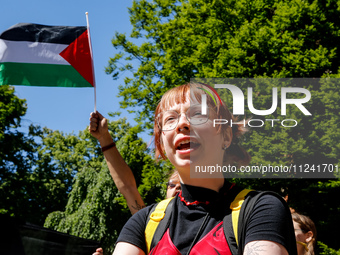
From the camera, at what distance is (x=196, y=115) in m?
1.72

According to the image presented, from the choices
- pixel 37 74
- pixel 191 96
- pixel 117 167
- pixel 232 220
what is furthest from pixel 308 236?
pixel 37 74

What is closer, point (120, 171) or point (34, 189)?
point (120, 171)

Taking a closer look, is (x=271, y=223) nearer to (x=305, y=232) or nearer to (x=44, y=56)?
(x=305, y=232)

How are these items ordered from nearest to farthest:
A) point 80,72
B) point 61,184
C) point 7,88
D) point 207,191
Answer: point 207,191 → point 80,72 → point 7,88 → point 61,184

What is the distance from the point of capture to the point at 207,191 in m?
1.64

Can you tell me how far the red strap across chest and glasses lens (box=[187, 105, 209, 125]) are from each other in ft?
1.31

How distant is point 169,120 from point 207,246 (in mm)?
543

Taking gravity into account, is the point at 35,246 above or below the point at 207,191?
below

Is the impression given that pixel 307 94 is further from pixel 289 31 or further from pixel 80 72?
pixel 80 72

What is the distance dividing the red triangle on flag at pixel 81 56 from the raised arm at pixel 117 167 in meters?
1.68

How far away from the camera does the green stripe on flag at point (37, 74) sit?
466 cm

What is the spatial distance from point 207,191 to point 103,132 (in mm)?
1403

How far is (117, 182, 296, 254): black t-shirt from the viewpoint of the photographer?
4.47 feet

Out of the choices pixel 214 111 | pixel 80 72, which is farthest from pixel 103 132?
pixel 80 72
